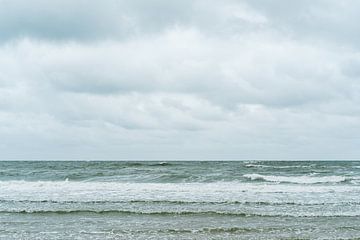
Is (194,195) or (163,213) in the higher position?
(194,195)

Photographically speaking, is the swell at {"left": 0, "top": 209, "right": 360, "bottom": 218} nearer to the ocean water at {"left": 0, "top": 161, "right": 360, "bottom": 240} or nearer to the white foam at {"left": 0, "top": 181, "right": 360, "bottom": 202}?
the ocean water at {"left": 0, "top": 161, "right": 360, "bottom": 240}

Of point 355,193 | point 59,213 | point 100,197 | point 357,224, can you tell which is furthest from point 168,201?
point 355,193

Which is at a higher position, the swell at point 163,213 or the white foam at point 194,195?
the white foam at point 194,195

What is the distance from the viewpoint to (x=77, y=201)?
67.6 feet

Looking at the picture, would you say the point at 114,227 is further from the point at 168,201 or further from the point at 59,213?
the point at 168,201

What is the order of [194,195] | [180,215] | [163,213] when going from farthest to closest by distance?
[194,195]
[163,213]
[180,215]

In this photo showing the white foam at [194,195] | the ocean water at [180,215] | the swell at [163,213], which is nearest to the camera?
the ocean water at [180,215]

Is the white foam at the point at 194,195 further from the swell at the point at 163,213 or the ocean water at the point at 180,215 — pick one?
the swell at the point at 163,213

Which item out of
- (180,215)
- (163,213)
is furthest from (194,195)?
(180,215)

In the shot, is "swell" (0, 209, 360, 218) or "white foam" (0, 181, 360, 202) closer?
"swell" (0, 209, 360, 218)

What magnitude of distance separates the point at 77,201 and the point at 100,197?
1.61 metres

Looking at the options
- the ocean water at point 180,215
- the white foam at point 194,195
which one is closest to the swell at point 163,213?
the ocean water at point 180,215

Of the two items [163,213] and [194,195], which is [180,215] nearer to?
[163,213]

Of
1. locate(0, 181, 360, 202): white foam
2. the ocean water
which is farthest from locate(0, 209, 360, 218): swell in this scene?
locate(0, 181, 360, 202): white foam
